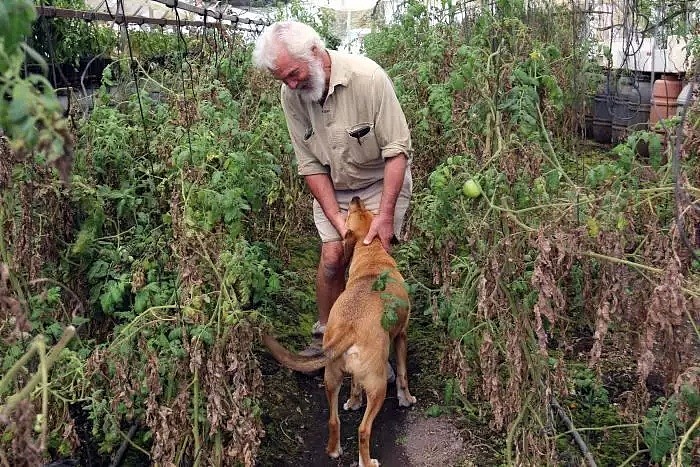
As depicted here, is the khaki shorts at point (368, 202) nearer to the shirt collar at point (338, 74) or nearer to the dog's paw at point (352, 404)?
the shirt collar at point (338, 74)

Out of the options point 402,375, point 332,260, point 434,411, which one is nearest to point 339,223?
point 332,260

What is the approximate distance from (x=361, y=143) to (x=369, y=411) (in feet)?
4.83

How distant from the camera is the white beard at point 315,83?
3.80 metres

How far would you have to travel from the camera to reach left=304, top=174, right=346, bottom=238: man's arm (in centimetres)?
418

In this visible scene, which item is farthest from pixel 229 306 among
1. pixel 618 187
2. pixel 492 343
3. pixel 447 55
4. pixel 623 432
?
pixel 447 55

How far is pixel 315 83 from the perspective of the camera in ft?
12.6

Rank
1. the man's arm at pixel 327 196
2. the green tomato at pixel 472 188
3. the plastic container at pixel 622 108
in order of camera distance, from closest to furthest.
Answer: the green tomato at pixel 472 188, the man's arm at pixel 327 196, the plastic container at pixel 622 108

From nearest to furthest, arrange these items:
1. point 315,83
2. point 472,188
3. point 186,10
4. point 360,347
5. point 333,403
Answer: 1. point 472,188
2. point 360,347
3. point 333,403
4. point 315,83
5. point 186,10

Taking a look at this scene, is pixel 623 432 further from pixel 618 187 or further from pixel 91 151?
pixel 91 151

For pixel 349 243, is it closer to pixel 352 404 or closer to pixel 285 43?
pixel 352 404

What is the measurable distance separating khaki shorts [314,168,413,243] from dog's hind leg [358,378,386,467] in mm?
1141

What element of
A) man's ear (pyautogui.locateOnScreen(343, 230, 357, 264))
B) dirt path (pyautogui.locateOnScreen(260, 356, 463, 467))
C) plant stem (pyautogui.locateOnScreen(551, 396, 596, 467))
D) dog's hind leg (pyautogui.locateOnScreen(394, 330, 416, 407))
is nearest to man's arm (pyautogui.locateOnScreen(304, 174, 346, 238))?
man's ear (pyautogui.locateOnScreen(343, 230, 357, 264))

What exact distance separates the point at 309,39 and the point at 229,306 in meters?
1.57

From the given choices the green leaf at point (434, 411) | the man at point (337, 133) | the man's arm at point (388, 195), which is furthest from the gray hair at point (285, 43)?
the green leaf at point (434, 411)
